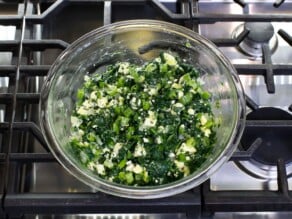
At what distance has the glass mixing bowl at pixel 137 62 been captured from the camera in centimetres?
65

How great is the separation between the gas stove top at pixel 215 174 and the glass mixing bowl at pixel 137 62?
1.6 inches

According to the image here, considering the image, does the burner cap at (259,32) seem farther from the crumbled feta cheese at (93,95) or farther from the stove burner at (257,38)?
the crumbled feta cheese at (93,95)

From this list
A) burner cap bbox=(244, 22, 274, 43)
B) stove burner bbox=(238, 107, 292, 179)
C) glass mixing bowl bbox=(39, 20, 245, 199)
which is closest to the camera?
glass mixing bowl bbox=(39, 20, 245, 199)

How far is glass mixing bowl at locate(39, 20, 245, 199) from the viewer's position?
2.14 ft

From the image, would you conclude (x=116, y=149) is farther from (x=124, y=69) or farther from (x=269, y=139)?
(x=269, y=139)

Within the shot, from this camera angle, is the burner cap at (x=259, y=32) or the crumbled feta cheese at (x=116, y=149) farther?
the burner cap at (x=259, y=32)

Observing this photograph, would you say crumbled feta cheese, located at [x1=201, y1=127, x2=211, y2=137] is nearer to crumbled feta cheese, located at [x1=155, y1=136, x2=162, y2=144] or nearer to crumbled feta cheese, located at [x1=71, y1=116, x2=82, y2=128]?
crumbled feta cheese, located at [x1=155, y1=136, x2=162, y2=144]

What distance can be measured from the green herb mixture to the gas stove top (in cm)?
4

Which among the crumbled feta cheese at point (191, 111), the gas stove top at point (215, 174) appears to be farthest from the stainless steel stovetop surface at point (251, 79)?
the crumbled feta cheese at point (191, 111)

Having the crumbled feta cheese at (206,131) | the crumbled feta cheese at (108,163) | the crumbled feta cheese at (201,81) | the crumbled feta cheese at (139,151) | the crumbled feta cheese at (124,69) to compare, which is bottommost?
the crumbled feta cheese at (108,163)

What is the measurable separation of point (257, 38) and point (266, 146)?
198mm

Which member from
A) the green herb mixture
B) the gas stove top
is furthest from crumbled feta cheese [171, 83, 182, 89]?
the gas stove top

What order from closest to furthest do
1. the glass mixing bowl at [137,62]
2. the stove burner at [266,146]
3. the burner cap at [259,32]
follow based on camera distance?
1. the glass mixing bowl at [137,62]
2. the stove burner at [266,146]
3. the burner cap at [259,32]

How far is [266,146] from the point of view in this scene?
78 centimetres
